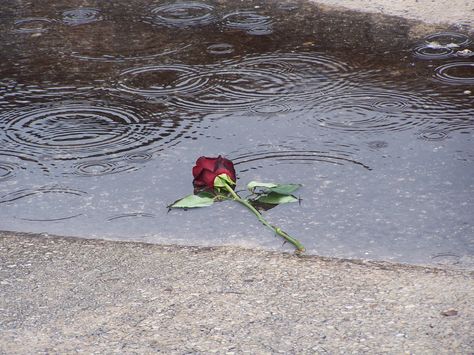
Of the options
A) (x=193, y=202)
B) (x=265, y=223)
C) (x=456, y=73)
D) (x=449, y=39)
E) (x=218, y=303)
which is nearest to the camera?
(x=218, y=303)

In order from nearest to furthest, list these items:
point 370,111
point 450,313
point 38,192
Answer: point 450,313
point 38,192
point 370,111

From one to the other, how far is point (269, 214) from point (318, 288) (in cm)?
70

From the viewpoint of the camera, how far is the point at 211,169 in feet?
13.2

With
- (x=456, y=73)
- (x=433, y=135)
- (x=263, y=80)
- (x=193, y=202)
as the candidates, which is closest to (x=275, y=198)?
(x=193, y=202)

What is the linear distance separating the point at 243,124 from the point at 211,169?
772mm

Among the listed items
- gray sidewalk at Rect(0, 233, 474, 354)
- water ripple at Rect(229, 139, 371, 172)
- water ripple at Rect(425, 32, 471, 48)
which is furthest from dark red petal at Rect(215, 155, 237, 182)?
water ripple at Rect(425, 32, 471, 48)

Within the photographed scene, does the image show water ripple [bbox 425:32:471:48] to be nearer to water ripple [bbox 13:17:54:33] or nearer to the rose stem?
the rose stem

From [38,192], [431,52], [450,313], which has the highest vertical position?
[431,52]

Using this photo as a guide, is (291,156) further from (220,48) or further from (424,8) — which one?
(424,8)

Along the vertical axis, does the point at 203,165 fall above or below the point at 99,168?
above

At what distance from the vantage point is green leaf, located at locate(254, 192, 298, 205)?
399cm

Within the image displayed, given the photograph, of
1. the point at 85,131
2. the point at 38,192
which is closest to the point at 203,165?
the point at 38,192

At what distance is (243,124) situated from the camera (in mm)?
4738

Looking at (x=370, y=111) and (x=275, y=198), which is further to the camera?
(x=370, y=111)
